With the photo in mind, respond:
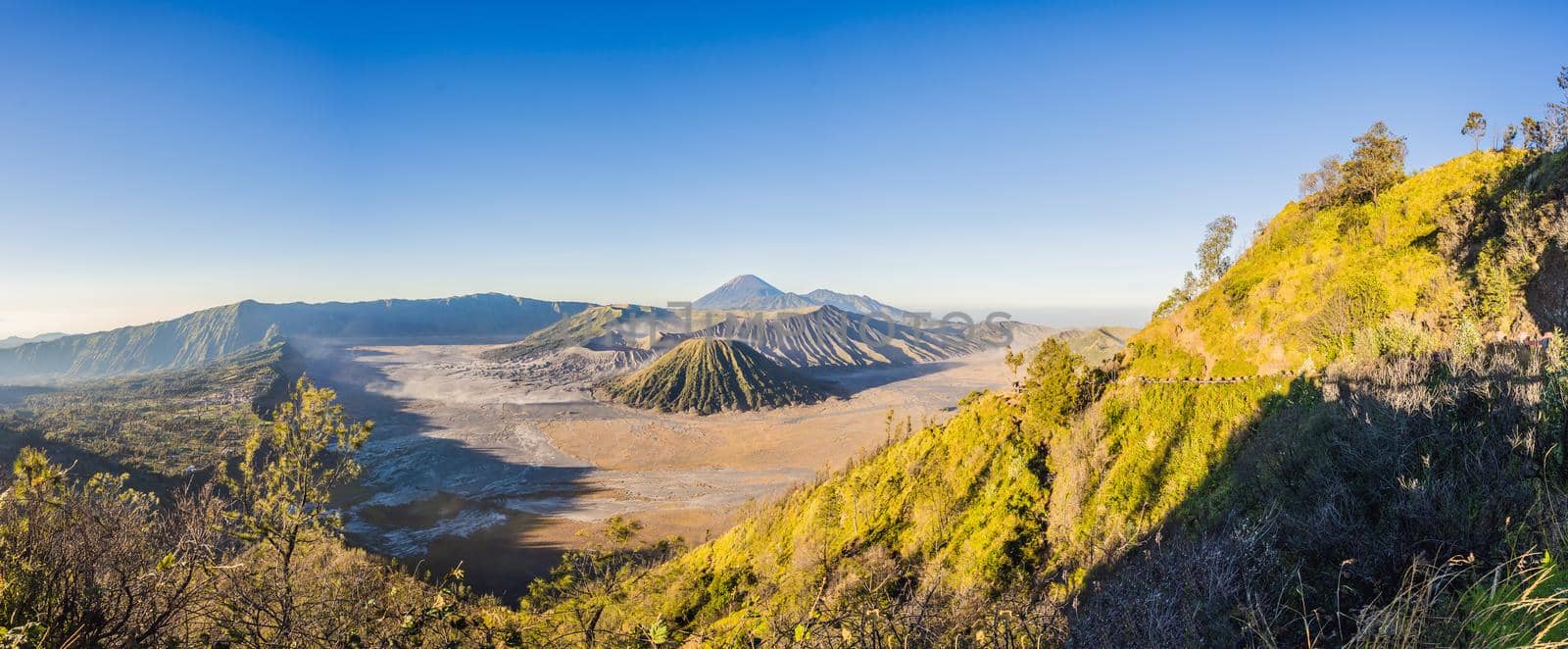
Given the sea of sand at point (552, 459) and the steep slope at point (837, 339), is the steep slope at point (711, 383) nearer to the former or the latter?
the sea of sand at point (552, 459)

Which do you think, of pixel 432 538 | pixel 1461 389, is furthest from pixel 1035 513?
pixel 432 538

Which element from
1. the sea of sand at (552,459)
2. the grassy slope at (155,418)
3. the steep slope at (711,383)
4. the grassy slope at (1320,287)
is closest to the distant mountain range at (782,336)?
the steep slope at (711,383)

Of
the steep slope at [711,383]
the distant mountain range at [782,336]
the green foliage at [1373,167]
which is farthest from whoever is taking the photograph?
the distant mountain range at [782,336]

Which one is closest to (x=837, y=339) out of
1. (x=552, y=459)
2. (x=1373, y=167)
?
(x=552, y=459)

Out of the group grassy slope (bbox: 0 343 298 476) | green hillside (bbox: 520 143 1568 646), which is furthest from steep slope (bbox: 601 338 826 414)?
green hillside (bbox: 520 143 1568 646)

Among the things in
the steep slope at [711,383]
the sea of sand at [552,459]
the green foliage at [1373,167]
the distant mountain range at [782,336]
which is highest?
the green foliage at [1373,167]

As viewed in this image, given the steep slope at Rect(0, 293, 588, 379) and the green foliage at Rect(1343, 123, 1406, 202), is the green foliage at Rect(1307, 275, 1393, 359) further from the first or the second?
the steep slope at Rect(0, 293, 588, 379)
